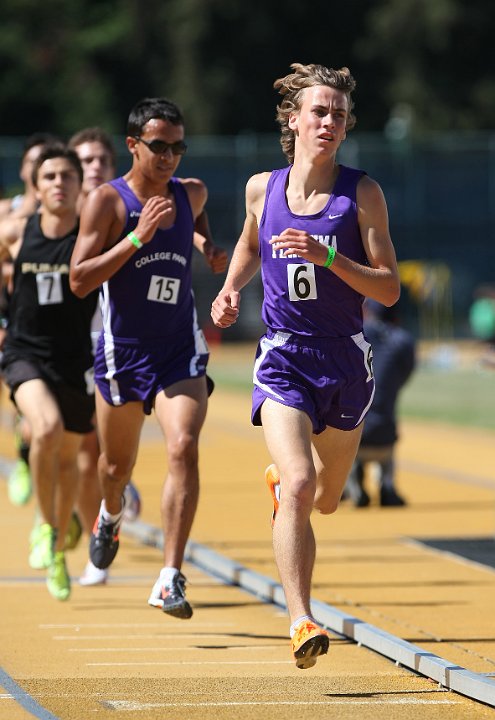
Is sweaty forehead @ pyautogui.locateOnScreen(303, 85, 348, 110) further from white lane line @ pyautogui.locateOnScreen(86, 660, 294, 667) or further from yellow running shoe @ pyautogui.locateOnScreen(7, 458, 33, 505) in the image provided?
yellow running shoe @ pyautogui.locateOnScreen(7, 458, 33, 505)

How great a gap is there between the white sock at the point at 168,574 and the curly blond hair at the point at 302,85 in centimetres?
201

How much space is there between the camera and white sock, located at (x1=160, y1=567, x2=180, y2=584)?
25.8 ft

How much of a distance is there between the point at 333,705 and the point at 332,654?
1291mm

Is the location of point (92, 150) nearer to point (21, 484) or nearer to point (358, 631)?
Answer: point (21, 484)

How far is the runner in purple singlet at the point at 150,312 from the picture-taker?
813 cm

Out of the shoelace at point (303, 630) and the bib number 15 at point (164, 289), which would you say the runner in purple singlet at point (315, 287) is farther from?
the bib number 15 at point (164, 289)

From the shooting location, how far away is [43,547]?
917cm

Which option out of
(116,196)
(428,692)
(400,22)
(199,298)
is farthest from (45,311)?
(400,22)

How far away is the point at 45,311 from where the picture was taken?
9531 mm

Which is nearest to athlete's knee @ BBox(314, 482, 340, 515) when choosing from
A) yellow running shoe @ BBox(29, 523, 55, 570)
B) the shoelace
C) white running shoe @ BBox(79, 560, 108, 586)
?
the shoelace

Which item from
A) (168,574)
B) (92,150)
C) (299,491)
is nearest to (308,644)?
(299,491)

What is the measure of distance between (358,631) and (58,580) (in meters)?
1.84

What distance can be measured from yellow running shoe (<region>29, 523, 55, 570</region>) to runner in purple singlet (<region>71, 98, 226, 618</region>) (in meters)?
0.76

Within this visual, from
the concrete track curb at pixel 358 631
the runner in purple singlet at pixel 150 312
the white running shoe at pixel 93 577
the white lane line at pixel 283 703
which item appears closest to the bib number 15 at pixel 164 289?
the runner in purple singlet at pixel 150 312
